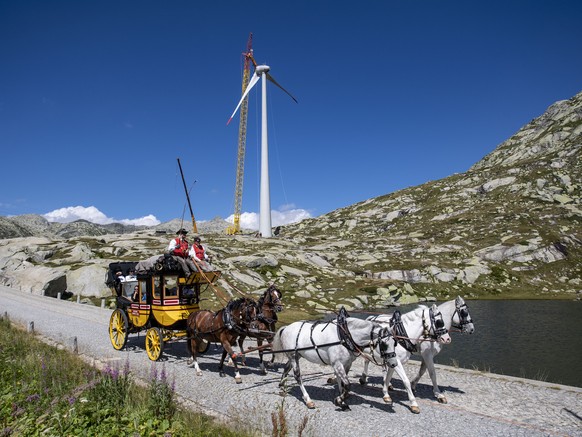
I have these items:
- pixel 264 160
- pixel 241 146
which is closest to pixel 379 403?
pixel 264 160

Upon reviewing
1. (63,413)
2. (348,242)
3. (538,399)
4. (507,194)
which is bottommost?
(538,399)

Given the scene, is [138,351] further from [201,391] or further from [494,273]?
[494,273]

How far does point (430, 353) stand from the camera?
1275 centimetres

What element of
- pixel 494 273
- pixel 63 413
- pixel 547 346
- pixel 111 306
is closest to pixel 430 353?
pixel 63 413

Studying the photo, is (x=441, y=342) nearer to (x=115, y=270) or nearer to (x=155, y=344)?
(x=155, y=344)

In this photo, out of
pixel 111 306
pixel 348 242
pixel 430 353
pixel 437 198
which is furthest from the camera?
pixel 437 198

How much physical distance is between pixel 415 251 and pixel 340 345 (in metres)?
77.3

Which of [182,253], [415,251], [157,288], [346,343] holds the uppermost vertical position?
[415,251]

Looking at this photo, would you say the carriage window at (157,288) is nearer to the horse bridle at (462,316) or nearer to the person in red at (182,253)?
the person in red at (182,253)

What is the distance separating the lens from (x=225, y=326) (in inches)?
→ 608

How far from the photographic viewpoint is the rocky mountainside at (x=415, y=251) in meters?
53.4

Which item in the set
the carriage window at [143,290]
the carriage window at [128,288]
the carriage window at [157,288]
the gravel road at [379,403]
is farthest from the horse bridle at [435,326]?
the carriage window at [128,288]

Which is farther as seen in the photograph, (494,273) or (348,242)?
(348,242)

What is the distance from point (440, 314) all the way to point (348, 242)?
87699 millimetres
